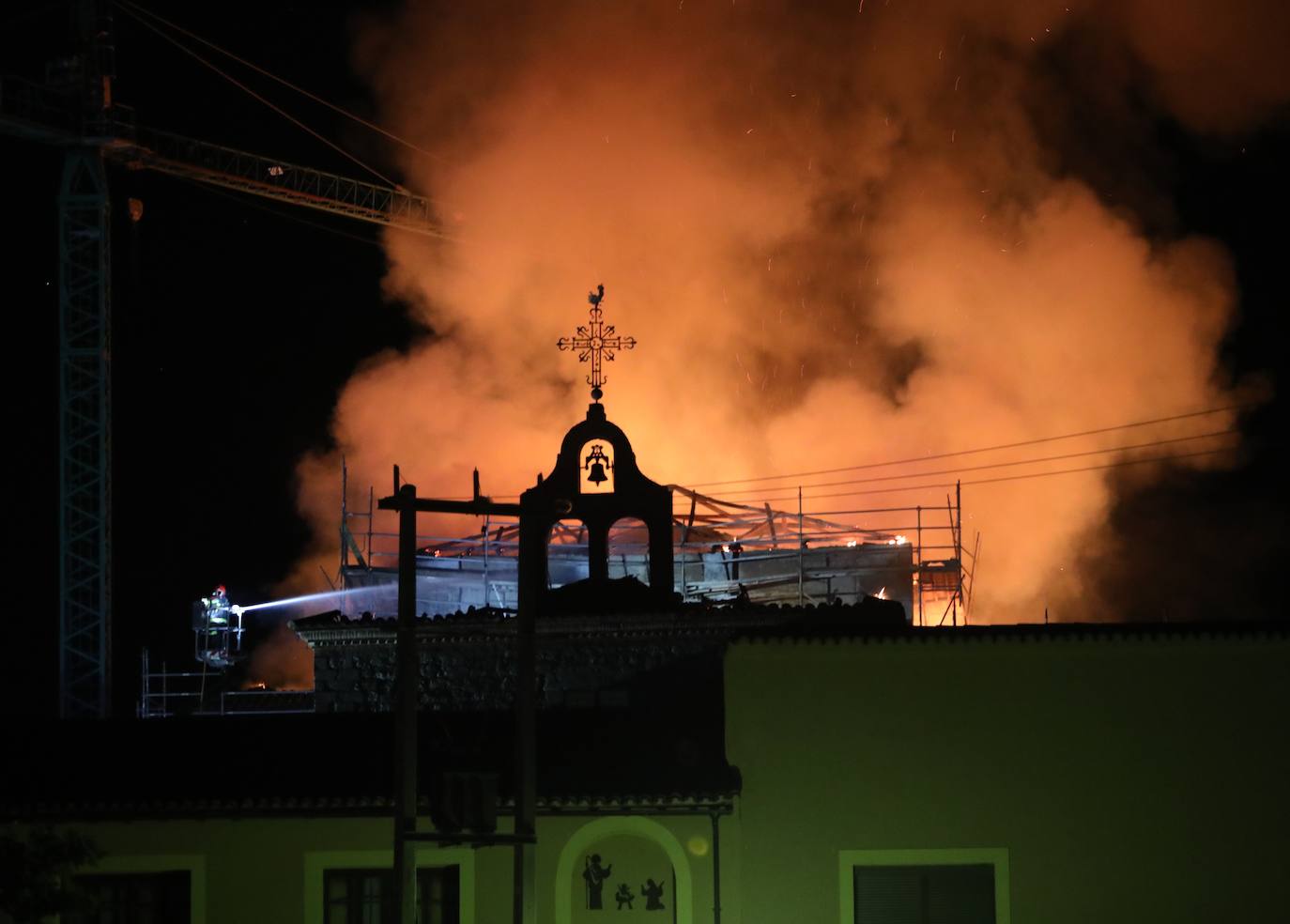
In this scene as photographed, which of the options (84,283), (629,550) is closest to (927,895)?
(629,550)

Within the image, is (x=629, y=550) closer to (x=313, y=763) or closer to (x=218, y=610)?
(x=218, y=610)

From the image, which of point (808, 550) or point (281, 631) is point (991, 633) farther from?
point (281, 631)

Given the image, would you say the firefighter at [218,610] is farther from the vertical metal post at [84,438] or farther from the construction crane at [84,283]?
the construction crane at [84,283]

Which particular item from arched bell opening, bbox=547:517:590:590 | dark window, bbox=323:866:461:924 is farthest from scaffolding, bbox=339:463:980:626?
dark window, bbox=323:866:461:924

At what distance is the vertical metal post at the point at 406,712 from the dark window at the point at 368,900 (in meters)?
5.13

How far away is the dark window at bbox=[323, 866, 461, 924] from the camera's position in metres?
26.7

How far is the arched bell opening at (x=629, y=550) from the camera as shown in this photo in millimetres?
41344

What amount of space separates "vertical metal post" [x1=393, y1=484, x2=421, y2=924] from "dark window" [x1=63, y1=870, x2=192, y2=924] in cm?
591

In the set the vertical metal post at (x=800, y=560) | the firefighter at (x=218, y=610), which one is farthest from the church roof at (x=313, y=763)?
the firefighter at (x=218, y=610)

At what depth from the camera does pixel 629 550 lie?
42094mm

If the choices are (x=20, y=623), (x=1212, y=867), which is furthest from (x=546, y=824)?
(x=20, y=623)

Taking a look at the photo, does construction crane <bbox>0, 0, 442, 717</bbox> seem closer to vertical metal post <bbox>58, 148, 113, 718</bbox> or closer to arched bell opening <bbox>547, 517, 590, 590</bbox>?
vertical metal post <bbox>58, 148, 113, 718</bbox>

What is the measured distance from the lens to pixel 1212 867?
2658 centimetres

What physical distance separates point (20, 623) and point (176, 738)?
106 ft
